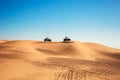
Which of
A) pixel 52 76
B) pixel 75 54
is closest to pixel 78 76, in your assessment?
pixel 52 76

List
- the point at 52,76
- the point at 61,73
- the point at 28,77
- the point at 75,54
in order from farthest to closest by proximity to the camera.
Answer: the point at 75,54 → the point at 61,73 → the point at 52,76 → the point at 28,77

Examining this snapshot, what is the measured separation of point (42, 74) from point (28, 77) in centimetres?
123

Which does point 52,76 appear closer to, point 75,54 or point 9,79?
point 9,79

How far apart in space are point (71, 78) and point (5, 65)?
15.3ft

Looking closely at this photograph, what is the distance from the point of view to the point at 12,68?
34.3 ft

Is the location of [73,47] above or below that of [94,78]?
above

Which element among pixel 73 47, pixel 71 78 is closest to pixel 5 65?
pixel 71 78

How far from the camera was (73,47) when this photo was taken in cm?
2311

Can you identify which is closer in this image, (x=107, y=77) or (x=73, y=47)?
(x=107, y=77)

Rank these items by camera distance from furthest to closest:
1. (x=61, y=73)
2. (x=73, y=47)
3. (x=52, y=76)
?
(x=73, y=47) < (x=61, y=73) < (x=52, y=76)

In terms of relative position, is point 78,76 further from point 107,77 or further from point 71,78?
point 107,77

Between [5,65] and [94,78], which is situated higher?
Result: [5,65]

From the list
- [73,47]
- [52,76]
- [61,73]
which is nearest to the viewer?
[52,76]

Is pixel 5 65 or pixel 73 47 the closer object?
pixel 5 65
